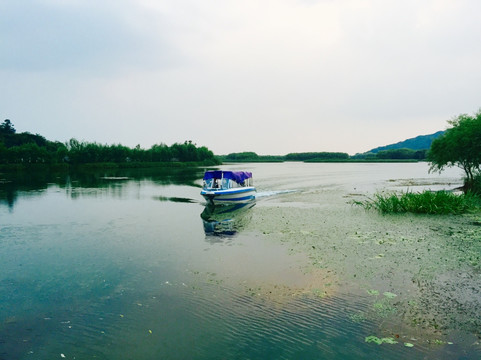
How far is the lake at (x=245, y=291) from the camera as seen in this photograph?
8.49 meters

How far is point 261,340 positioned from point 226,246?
32.5 feet

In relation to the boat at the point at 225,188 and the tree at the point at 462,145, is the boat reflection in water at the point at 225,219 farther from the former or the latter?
the tree at the point at 462,145

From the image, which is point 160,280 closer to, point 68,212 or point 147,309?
point 147,309

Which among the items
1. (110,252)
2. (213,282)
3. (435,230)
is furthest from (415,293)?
(110,252)

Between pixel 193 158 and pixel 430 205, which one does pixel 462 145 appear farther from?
pixel 193 158

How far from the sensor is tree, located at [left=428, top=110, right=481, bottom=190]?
118 feet

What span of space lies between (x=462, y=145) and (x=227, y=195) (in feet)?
88.0

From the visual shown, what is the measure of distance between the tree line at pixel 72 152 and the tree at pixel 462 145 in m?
109

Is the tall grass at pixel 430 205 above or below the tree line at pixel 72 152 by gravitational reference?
below

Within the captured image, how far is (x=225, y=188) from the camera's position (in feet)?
114

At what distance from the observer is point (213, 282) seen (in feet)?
42.0

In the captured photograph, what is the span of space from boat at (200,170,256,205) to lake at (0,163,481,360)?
9248mm

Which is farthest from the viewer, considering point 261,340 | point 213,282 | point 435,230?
point 435,230

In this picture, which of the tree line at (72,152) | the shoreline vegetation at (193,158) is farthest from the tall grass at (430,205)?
the tree line at (72,152)
